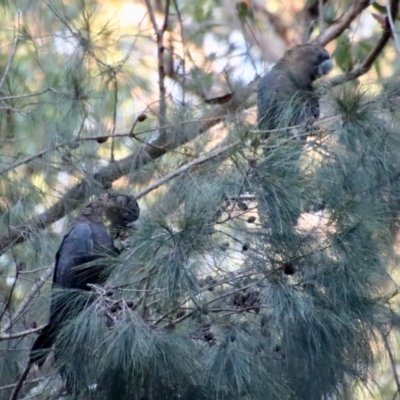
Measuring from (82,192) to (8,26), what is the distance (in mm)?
751

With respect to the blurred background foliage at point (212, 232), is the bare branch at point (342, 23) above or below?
above

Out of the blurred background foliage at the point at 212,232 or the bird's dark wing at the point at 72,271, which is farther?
the bird's dark wing at the point at 72,271

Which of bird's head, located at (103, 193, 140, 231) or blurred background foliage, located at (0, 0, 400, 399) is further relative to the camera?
bird's head, located at (103, 193, 140, 231)

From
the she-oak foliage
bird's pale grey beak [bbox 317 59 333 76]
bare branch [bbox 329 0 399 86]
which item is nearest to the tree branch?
bird's pale grey beak [bbox 317 59 333 76]

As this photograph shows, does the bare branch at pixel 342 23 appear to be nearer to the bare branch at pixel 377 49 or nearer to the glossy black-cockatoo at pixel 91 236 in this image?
the bare branch at pixel 377 49

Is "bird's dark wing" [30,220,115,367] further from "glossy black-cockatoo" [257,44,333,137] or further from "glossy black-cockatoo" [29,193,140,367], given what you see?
"glossy black-cockatoo" [257,44,333,137]

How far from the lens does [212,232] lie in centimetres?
217

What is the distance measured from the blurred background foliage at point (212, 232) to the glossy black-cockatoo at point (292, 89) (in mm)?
85

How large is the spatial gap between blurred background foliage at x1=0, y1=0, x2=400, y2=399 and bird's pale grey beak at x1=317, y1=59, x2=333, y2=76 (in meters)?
0.34

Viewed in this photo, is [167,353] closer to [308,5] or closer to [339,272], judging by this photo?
[339,272]

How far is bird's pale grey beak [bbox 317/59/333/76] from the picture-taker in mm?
3429

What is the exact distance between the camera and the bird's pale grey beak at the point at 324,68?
3.43 m

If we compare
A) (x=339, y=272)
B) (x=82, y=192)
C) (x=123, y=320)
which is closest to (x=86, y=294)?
(x=123, y=320)

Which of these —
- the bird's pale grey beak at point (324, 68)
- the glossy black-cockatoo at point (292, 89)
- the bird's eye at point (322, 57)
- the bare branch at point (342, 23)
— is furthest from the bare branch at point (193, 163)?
the bare branch at point (342, 23)
